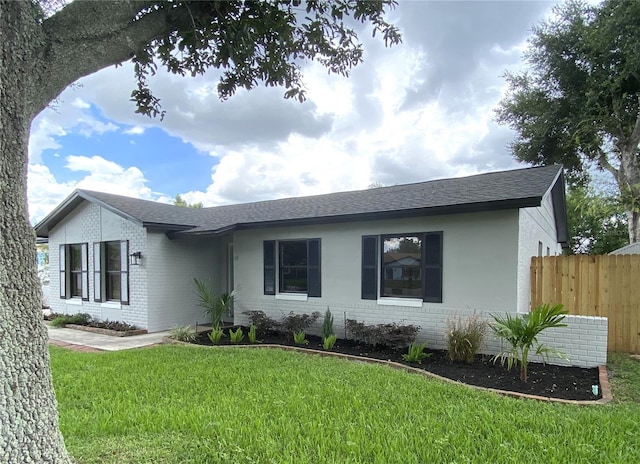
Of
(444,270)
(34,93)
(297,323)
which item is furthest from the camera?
(297,323)

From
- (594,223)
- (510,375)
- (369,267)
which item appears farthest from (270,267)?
(594,223)

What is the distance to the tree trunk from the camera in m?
2.26

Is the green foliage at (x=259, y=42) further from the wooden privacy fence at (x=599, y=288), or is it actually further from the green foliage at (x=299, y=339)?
the wooden privacy fence at (x=599, y=288)

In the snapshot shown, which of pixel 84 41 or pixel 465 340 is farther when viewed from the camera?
pixel 465 340

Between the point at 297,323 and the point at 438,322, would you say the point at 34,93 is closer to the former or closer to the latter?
the point at 297,323

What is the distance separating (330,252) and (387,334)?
239cm

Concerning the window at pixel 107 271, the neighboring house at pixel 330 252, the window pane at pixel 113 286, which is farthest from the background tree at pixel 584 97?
the window pane at pixel 113 286

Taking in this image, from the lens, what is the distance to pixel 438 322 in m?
7.41

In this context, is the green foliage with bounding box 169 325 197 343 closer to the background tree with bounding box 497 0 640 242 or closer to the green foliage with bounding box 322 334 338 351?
the green foliage with bounding box 322 334 338 351

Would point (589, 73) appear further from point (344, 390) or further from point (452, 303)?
point (344, 390)

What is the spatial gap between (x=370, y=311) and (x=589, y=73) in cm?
1881

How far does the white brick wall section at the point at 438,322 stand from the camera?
6266mm

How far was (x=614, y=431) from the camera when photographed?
3.61 m

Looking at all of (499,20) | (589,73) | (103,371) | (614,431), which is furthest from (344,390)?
(589,73)
